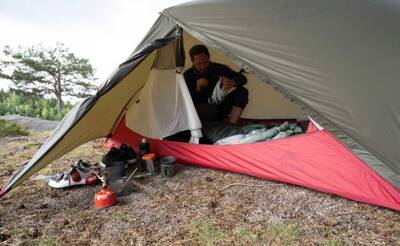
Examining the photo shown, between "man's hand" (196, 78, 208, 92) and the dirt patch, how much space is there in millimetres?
941

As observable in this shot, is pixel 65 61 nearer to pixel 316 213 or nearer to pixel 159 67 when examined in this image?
pixel 159 67

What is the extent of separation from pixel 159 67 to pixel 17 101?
7.92m

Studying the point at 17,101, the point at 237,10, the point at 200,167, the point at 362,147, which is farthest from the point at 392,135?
the point at 17,101

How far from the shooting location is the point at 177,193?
5.89 ft

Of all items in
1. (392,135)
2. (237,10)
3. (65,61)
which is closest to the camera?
Result: (392,135)

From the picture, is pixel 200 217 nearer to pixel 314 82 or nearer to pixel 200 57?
pixel 314 82

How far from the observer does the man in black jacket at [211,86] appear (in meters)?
2.58

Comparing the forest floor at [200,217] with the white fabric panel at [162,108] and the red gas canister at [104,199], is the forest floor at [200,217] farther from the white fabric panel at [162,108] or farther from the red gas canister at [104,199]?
the white fabric panel at [162,108]

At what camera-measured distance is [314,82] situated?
1.34m

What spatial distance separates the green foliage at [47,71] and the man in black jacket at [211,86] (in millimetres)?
8537

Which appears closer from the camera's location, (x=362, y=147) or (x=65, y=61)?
(x=362, y=147)

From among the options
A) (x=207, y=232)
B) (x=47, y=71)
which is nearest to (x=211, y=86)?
(x=207, y=232)

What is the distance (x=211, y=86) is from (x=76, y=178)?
1.34m

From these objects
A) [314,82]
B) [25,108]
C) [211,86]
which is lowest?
[25,108]
